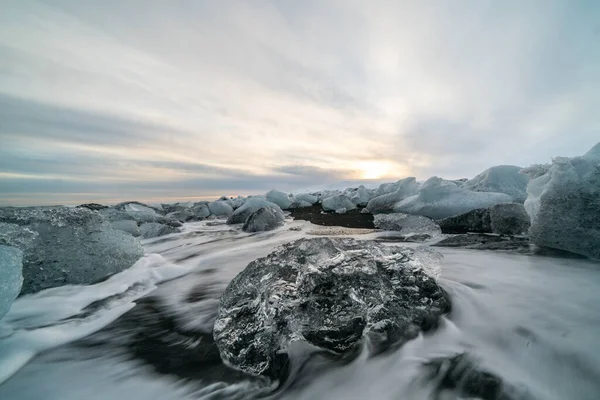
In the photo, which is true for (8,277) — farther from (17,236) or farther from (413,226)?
(413,226)

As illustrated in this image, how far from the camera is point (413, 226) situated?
5.57 meters

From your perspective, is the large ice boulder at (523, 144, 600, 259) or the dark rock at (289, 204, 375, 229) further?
the dark rock at (289, 204, 375, 229)

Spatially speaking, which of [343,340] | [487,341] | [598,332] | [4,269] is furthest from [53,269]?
[598,332]

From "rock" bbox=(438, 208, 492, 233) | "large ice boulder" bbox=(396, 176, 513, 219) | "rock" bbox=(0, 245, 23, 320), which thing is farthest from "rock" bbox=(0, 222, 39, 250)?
"large ice boulder" bbox=(396, 176, 513, 219)

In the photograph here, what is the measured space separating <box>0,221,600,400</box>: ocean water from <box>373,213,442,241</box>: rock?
215 centimetres

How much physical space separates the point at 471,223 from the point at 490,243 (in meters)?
1.76

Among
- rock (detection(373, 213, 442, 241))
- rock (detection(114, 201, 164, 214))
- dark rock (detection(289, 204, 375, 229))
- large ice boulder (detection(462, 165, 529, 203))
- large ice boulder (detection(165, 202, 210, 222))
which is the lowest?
large ice boulder (detection(165, 202, 210, 222))

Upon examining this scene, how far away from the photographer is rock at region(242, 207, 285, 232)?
285 inches

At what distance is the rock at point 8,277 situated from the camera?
175 cm

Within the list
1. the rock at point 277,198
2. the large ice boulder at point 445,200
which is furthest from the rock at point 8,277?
the rock at point 277,198

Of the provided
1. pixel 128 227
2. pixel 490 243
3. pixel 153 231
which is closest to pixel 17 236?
pixel 128 227

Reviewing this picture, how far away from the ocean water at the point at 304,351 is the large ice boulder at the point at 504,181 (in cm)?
781

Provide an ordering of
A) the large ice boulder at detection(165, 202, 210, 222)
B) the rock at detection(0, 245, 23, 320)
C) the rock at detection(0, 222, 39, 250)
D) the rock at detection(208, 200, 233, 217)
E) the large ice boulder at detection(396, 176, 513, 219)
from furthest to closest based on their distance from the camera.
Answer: the rock at detection(208, 200, 233, 217) → the large ice boulder at detection(165, 202, 210, 222) → the large ice boulder at detection(396, 176, 513, 219) → the rock at detection(0, 222, 39, 250) → the rock at detection(0, 245, 23, 320)

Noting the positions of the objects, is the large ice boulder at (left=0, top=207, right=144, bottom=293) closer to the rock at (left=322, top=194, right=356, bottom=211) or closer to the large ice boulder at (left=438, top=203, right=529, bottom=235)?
the large ice boulder at (left=438, top=203, right=529, bottom=235)
